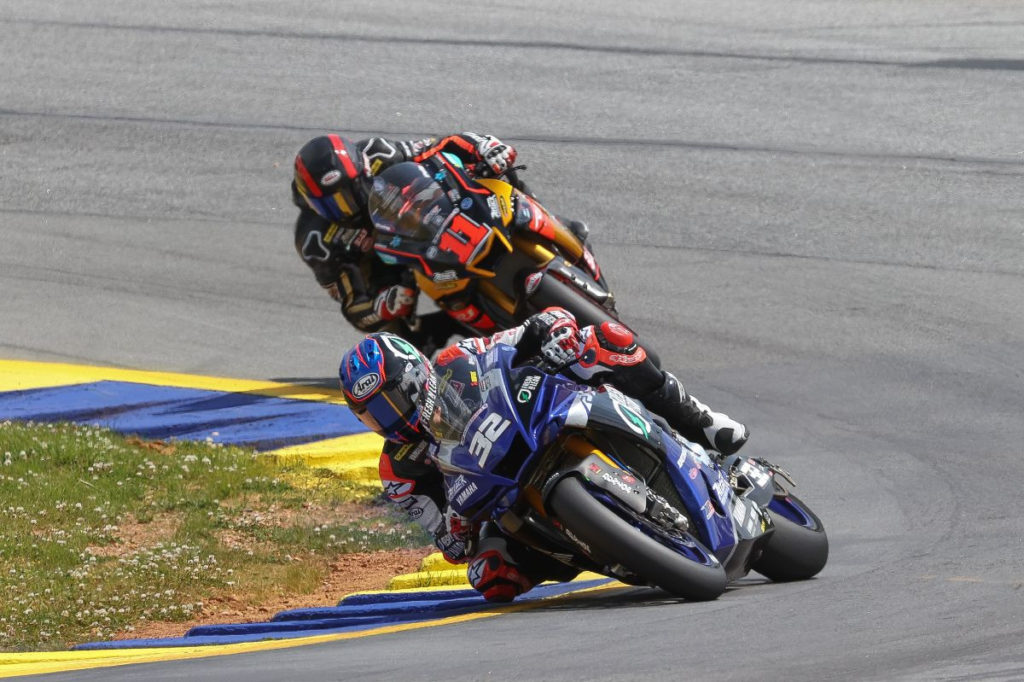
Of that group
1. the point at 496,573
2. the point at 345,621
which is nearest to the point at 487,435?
the point at 496,573

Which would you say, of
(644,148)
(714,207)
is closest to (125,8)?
(644,148)

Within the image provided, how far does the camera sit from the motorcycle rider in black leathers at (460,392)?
6.39m

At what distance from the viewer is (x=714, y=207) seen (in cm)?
1312

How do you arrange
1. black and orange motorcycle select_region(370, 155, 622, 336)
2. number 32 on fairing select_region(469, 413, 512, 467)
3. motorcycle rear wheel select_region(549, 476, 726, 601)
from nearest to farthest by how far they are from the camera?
1. motorcycle rear wheel select_region(549, 476, 726, 601)
2. number 32 on fairing select_region(469, 413, 512, 467)
3. black and orange motorcycle select_region(370, 155, 622, 336)

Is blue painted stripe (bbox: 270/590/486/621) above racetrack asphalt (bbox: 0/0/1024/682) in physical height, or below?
below

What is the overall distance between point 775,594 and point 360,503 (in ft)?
10.7

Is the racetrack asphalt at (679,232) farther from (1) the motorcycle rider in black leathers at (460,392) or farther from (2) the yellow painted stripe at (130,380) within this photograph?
(1) the motorcycle rider in black leathers at (460,392)

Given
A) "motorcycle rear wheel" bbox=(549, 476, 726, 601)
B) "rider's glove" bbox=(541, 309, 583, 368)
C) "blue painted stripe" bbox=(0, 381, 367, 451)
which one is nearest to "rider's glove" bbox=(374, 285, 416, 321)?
"blue painted stripe" bbox=(0, 381, 367, 451)

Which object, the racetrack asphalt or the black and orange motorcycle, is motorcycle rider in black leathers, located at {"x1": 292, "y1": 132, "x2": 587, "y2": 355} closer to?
the black and orange motorcycle

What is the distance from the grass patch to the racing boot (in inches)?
72.2

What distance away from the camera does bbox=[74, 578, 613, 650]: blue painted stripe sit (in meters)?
6.70

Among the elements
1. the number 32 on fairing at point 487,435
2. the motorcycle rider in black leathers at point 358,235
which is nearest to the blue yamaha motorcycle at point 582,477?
the number 32 on fairing at point 487,435

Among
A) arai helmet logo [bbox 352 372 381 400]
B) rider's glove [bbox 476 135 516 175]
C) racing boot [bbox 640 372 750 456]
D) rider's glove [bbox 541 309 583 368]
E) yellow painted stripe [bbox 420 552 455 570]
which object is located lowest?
yellow painted stripe [bbox 420 552 455 570]

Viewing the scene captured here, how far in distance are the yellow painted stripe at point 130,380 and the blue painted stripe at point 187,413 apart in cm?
9
